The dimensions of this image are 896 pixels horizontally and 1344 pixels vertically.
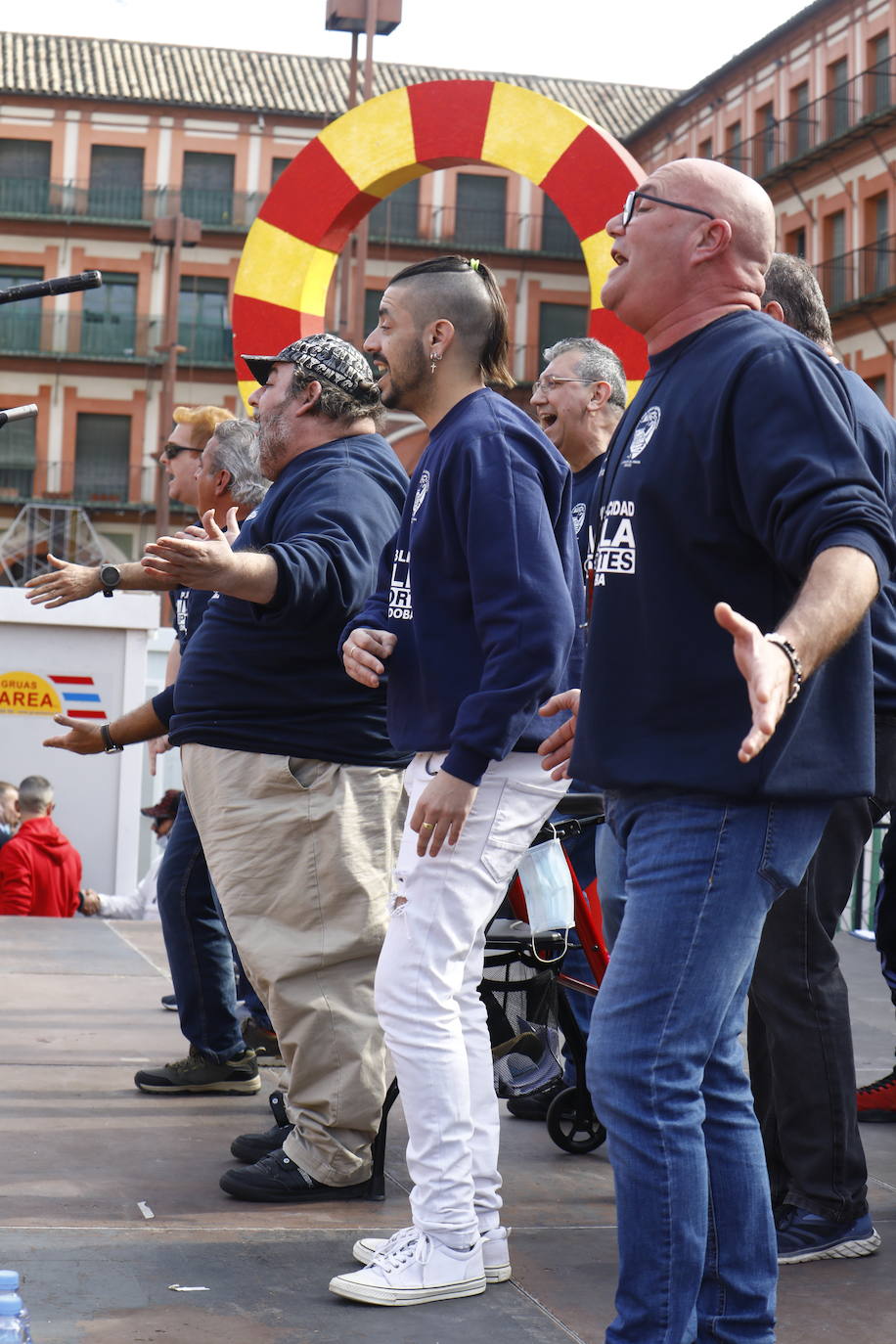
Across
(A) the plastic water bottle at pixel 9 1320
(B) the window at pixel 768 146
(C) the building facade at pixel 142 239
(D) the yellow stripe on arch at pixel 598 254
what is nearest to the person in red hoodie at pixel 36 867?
(D) the yellow stripe on arch at pixel 598 254

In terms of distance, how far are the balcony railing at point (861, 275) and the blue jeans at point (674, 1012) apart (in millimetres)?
32573

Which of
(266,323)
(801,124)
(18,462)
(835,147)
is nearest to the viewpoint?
(266,323)

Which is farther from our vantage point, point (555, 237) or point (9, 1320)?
point (555, 237)

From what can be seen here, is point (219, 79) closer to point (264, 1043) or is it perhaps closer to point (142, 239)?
point (142, 239)

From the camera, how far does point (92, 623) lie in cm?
1270

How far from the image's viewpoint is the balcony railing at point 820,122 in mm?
34906

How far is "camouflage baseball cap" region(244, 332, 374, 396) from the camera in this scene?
3908 millimetres

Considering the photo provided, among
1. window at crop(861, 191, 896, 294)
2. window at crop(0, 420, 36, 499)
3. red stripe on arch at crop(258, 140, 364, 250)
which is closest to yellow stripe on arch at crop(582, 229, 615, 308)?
red stripe on arch at crop(258, 140, 364, 250)

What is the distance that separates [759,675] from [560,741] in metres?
0.87

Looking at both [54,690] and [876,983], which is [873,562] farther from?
[54,690]

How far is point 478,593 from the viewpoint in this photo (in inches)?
118

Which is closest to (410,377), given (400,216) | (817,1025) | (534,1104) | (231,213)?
(817,1025)

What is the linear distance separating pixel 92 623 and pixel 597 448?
8132 mm

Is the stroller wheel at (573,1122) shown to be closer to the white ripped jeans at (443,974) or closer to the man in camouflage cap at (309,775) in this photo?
the man in camouflage cap at (309,775)
